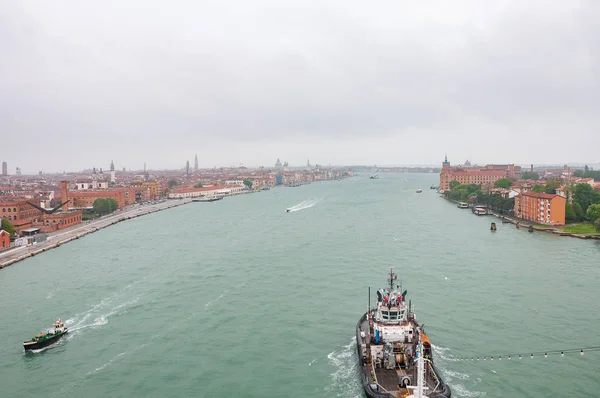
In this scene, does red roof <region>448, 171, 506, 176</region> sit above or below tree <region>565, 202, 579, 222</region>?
above

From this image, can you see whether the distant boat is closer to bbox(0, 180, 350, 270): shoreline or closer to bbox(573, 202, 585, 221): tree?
bbox(573, 202, 585, 221): tree

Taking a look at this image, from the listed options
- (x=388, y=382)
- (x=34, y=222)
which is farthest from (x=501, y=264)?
(x=34, y=222)

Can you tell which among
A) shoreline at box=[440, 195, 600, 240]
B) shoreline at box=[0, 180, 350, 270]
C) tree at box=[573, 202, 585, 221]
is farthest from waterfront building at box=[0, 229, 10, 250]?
tree at box=[573, 202, 585, 221]

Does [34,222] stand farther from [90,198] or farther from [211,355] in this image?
[211,355]

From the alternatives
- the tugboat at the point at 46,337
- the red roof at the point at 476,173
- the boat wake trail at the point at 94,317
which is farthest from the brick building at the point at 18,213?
the red roof at the point at 476,173

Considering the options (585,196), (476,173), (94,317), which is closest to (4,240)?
(94,317)

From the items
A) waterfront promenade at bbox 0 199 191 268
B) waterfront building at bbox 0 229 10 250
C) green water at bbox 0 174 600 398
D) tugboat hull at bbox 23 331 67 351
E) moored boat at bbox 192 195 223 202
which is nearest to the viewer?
green water at bbox 0 174 600 398
